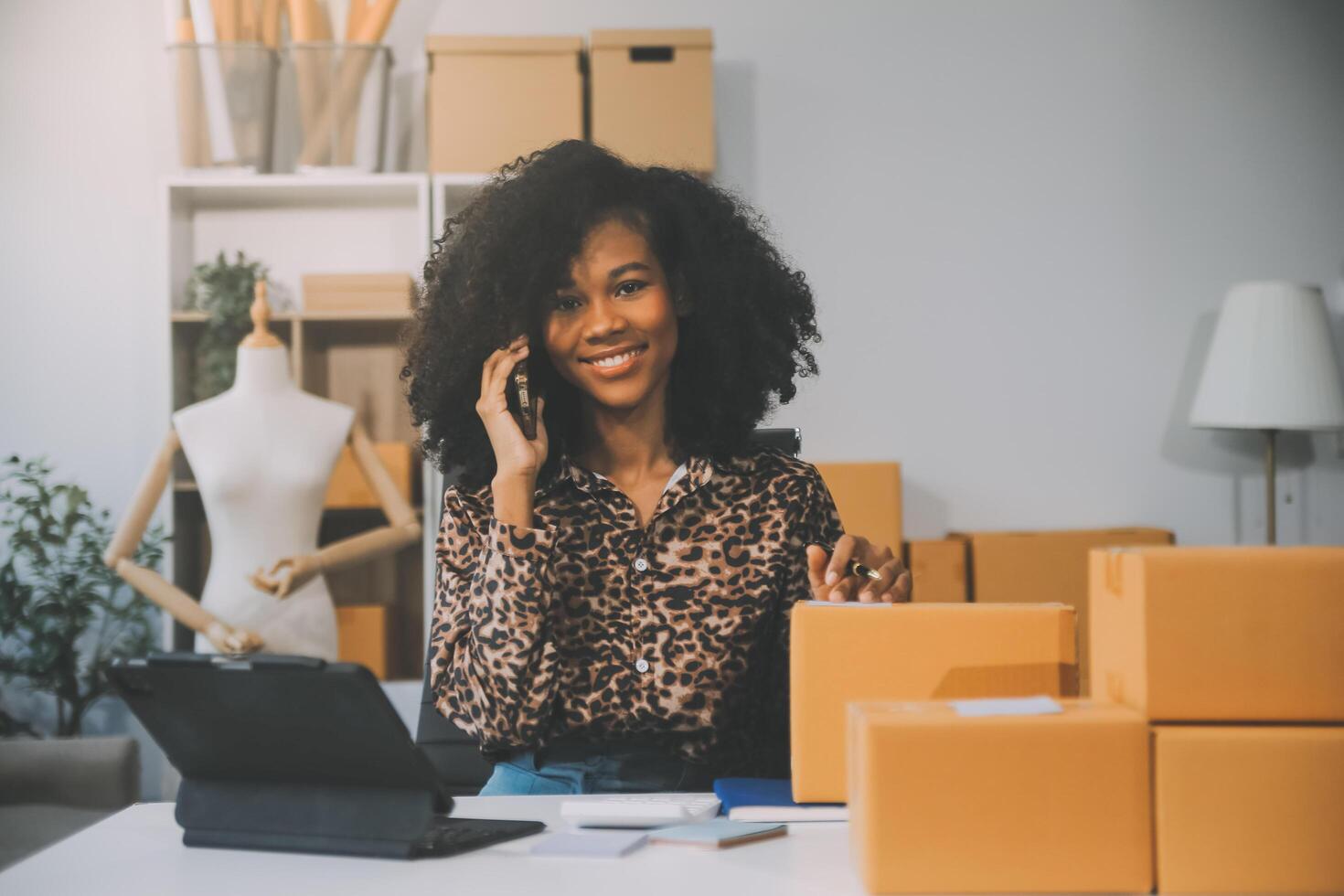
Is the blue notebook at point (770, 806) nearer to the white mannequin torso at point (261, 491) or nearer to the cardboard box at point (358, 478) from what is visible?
the white mannequin torso at point (261, 491)

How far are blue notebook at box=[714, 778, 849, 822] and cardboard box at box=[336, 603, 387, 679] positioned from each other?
1.97 meters

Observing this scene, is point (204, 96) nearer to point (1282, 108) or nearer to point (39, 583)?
point (39, 583)

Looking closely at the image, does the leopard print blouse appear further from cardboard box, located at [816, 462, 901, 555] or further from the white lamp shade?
the white lamp shade

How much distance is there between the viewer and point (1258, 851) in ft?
3.08

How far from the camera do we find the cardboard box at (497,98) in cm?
313

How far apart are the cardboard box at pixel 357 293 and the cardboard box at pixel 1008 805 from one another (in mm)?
2438

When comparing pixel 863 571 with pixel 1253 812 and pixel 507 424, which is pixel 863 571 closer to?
pixel 507 424

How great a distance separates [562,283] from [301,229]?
1974 millimetres

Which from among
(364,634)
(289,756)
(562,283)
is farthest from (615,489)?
(364,634)

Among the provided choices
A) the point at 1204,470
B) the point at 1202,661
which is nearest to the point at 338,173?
the point at 1204,470

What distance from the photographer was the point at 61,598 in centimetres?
312

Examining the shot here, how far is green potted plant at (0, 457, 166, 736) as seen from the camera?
308 centimetres

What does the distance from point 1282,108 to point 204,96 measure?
9.10ft

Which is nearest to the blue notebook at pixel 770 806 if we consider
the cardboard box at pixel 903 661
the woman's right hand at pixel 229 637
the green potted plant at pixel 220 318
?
the cardboard box at pixel 903 661
